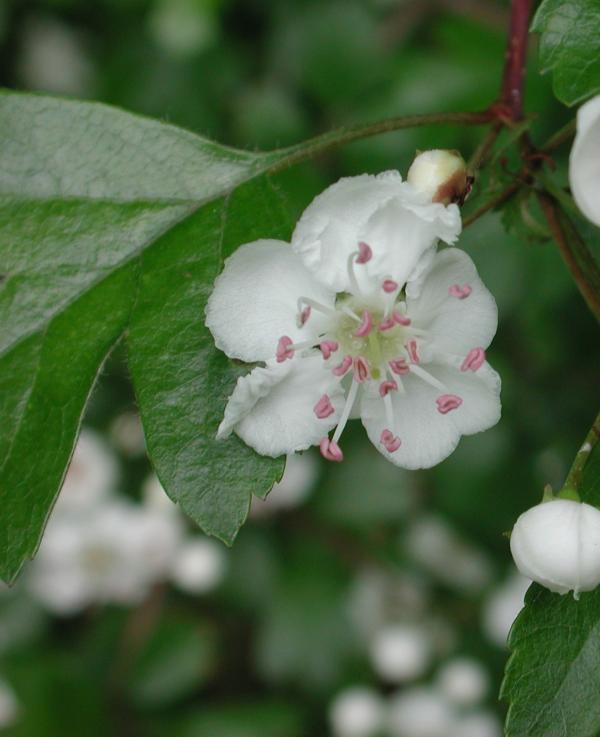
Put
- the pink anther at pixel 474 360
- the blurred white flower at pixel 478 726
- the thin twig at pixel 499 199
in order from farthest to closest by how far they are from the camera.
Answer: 1. the blurred white flower at pixel 478 726
2. the thin twig at pixel 499 199
3. the pink anther at pixel 474 360

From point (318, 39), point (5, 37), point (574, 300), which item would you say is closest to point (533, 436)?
point (574, 300)

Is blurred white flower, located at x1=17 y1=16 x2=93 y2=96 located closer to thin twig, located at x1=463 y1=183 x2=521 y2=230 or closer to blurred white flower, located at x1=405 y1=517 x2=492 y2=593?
blurred white flower, located at x1=405 y1=517 x2=492 y2=593

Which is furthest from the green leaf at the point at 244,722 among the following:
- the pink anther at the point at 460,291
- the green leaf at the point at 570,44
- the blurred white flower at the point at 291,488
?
the green leaf at the point at 570,44

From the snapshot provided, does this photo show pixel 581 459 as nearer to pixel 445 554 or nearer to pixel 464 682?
pixel 464 682

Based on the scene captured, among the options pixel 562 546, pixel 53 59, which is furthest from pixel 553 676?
pixel 53 59

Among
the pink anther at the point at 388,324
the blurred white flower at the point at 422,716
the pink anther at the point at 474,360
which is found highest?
the pink anther at the point at 474,360

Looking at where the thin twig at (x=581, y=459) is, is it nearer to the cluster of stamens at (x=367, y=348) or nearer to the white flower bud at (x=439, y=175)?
the cluster of stamens at (x=367, y=348)
